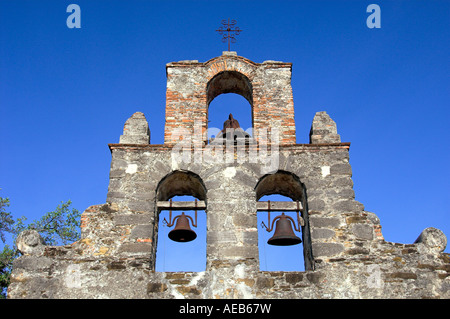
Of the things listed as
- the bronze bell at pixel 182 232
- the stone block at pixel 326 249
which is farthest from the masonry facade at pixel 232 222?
the bronze bell at pixel 182 232

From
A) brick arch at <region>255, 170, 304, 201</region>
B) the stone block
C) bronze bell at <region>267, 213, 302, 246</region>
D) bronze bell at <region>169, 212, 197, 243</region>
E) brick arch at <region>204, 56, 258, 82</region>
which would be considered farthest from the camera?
brick arch at <region>204, 56, 258, 82</region>

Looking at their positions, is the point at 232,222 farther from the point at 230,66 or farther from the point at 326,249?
the point at 230,66

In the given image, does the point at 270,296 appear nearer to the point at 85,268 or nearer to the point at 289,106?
the point at 85,268

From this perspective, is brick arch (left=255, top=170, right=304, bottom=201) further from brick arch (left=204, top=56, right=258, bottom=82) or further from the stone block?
brick arch (left=204, top=56, right=258, bottom=82)

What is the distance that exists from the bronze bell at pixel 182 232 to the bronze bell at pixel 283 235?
3.81 ft

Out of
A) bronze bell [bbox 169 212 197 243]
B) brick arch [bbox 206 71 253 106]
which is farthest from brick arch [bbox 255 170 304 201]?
brick arch [bbox 206 71 253 106]

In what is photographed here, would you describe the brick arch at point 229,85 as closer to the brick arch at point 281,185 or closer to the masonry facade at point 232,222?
the masonry facade at point 232,222

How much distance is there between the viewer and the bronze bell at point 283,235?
291 inches

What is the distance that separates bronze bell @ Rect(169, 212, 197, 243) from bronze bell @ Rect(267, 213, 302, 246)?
1.16m

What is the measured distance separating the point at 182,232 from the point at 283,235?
1.48 metres

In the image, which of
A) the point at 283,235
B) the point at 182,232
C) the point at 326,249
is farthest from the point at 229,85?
the point at 326,249

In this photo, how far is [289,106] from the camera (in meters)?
8.63

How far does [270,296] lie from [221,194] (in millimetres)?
1709

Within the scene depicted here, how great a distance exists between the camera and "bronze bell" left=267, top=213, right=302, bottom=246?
7379mm
